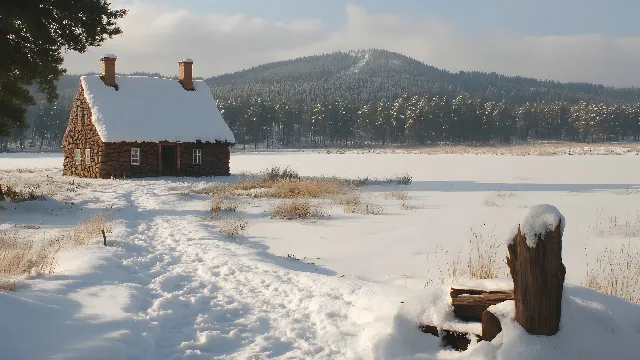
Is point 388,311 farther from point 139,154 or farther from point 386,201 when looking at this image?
point 139,154

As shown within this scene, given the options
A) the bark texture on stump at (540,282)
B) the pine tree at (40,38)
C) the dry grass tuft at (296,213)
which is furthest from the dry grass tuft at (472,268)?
the pine tree at (40,38)

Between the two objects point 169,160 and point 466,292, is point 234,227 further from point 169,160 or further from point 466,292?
point 169,160

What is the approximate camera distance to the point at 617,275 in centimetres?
614

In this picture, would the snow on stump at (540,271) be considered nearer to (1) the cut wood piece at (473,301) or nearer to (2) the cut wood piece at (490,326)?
(2) the cut wood piece at (490,326)

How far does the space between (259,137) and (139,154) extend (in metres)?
70.2

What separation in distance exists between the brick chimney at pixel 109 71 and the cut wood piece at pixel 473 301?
30.8 m

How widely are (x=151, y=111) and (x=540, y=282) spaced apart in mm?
29481

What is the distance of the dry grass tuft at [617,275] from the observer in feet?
18.1

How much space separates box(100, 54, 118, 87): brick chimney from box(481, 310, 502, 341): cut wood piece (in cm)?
3111

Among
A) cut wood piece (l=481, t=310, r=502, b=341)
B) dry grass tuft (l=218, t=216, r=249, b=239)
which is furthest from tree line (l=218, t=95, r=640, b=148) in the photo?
cut wood piece (l=481, t=310, r=502, b=341)

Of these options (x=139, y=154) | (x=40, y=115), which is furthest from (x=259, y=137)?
(x=139, y=154)

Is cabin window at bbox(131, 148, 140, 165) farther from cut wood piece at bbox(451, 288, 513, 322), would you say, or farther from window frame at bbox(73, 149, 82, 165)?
cut wood piece at bbox(451, 288, 513, 322)

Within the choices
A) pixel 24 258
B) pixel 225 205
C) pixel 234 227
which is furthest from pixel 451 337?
pixel 225 205

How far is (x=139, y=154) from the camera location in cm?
2853
